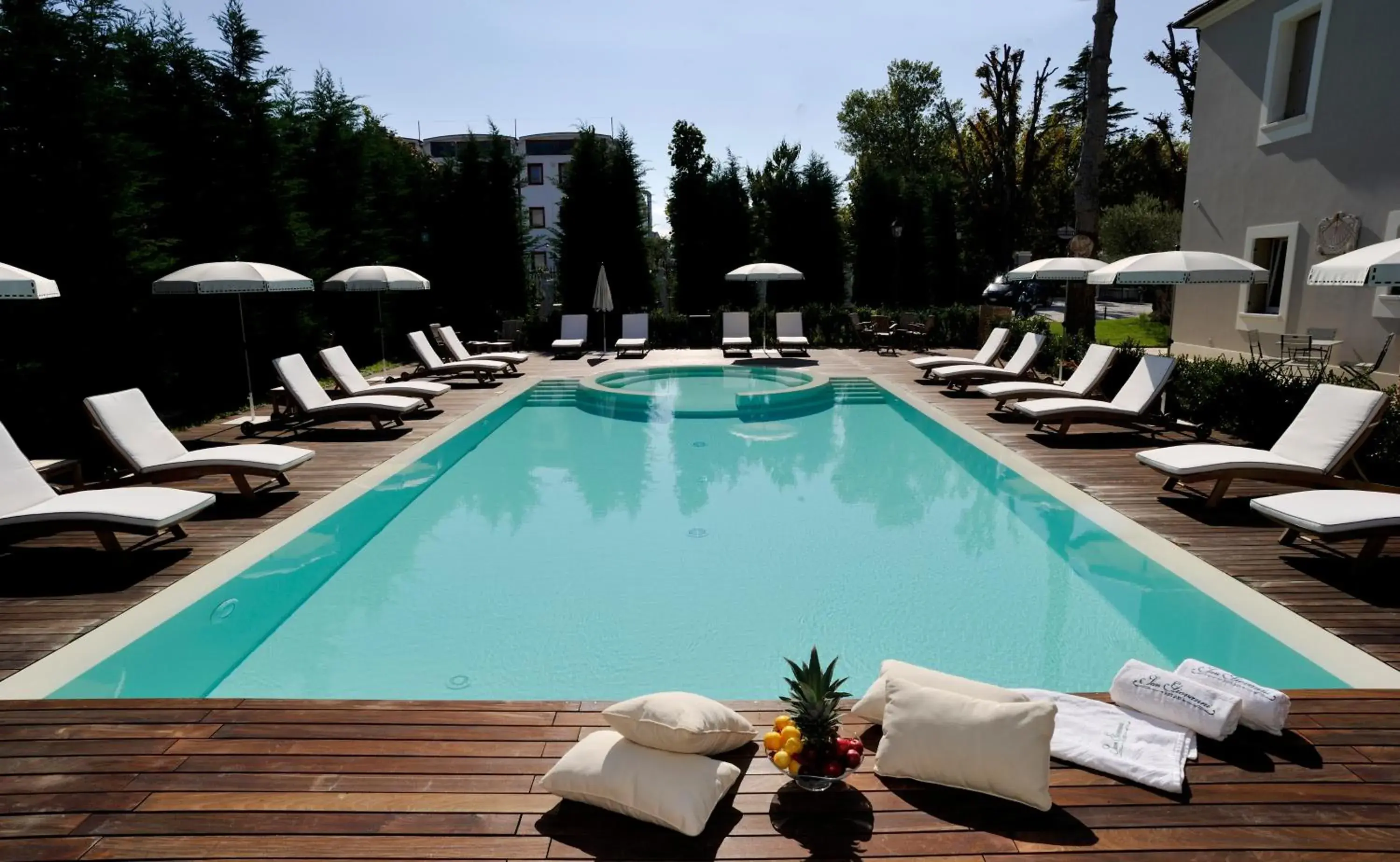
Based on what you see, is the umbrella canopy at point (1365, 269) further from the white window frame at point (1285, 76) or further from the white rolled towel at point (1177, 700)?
the white window frame at point (1285, 76)

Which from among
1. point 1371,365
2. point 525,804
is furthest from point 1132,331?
point 525,804

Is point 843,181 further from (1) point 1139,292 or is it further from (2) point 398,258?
(1) point 1139,292

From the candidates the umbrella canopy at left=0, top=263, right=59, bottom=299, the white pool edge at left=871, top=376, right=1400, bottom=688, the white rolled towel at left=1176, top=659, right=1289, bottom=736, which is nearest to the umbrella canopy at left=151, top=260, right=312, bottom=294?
the umbrella canopy at left=0, top=263, right=59, bottom=299

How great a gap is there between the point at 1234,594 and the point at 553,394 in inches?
435

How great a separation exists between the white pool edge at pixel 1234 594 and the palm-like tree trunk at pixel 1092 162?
7.29m

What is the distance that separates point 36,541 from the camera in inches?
237

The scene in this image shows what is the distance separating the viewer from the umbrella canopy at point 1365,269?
20.5 ft

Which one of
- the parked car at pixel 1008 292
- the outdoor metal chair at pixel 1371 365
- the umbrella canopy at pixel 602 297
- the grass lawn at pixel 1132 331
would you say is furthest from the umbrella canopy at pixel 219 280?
the parked car at pixel 1008 292

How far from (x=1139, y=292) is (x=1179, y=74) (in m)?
25.4

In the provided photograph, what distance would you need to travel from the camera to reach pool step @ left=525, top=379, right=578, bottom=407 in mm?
13367

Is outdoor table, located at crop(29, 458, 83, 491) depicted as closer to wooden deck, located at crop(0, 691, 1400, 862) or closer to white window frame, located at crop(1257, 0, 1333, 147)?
wooden deck, located at crop(0, 691, 1400, 862)

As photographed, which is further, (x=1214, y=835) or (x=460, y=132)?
(x=460, y=132)

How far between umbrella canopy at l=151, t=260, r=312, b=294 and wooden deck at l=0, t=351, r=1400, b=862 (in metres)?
6.08

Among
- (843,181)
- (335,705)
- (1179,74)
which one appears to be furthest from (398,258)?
(1179,74)
